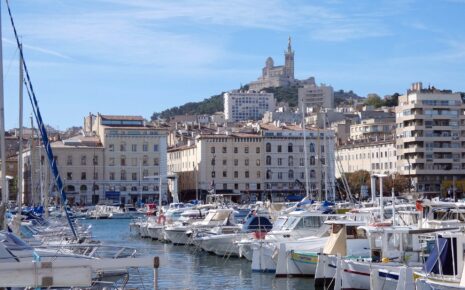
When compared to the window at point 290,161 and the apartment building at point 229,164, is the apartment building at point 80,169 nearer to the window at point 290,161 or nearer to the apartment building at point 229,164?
the apartment building at point 229,164

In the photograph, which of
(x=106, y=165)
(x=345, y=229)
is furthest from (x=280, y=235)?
(x=106, y=165)

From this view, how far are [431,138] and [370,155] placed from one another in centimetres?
1860

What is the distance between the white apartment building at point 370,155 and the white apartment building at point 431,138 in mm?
5532

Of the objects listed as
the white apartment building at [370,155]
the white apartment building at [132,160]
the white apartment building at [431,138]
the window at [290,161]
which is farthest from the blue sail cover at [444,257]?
the window at [290,161]

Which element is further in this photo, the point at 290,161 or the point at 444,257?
the point at 290,161

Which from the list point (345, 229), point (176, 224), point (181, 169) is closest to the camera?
point (345, 229)

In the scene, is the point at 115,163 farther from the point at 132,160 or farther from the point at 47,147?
the point at 47,147

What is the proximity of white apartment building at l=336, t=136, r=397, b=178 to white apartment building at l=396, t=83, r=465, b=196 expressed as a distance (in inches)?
218

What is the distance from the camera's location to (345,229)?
30.6 m

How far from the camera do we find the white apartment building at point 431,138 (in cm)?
10556

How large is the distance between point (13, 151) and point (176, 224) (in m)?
93.3

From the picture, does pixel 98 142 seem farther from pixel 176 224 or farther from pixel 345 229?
pixel 345 229

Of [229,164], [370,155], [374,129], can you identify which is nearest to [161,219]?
[229,164]

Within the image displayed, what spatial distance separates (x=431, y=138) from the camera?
106125 mm
